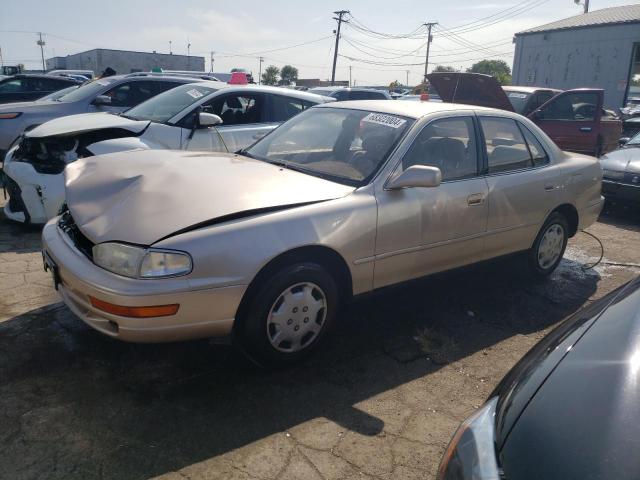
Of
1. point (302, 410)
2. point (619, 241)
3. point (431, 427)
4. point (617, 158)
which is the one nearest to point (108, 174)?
point (302, 410)

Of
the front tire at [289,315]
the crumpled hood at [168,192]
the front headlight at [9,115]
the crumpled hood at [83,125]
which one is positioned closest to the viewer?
the crumpled hood at [168,192]

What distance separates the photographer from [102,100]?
24.7 feet

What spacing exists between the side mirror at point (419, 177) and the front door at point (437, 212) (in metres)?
0.13

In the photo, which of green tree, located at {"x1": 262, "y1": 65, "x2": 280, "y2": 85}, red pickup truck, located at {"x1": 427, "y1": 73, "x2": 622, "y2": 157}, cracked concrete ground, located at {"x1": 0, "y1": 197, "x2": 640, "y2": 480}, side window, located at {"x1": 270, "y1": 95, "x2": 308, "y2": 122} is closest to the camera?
cracked concrete ground, located at {"x1": 0, "y1": 197, "x2": 640, "y2": 480}

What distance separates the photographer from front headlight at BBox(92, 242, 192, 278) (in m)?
2.59

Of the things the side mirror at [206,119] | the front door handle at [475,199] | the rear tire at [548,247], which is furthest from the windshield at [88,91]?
the rear tire at [548,247]

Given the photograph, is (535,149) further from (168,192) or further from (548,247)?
(168,192)

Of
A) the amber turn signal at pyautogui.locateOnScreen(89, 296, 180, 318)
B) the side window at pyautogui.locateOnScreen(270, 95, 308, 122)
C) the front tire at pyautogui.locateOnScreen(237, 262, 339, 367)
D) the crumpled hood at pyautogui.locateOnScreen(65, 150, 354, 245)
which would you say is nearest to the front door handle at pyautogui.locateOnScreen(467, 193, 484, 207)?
the crumpled hood at pyautogui.locateOnScreen(65, 150, 354, 245)

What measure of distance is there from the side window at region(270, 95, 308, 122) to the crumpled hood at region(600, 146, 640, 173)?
4.33 metres

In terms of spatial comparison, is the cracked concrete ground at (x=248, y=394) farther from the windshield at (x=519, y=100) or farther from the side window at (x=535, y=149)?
the windshield at (x=519, y=100)

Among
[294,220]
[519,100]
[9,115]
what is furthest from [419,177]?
[519,100]

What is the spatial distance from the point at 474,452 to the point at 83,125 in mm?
5559

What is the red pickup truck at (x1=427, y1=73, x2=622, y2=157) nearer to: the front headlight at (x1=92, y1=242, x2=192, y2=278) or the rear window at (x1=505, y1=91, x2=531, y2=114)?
the rear window at (x1=505, y1=91, x2=531, y2=114)

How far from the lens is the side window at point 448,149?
3631 millimetres
